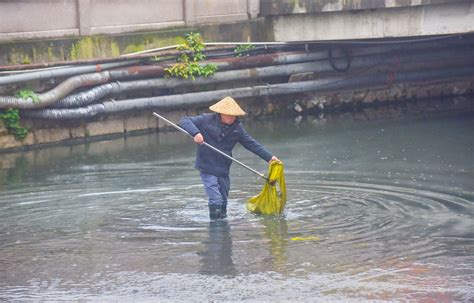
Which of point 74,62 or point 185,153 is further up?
point 74,62

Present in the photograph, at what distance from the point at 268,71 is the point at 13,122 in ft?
20.2

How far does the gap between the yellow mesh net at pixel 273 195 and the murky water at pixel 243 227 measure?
0.62 feet

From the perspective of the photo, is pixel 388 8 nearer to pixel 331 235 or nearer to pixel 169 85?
pixel 169 85

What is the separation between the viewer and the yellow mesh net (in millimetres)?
13984

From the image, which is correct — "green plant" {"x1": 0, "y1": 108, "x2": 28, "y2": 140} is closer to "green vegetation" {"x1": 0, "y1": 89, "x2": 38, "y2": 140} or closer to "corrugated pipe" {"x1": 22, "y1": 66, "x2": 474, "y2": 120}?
"green vegetation" {"x1": 0, "y1": 89, "x2": 38, "y2": 140}

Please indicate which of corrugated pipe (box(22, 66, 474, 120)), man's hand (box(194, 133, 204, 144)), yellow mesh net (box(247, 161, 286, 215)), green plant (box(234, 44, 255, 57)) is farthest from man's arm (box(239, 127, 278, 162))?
green plant (box(234, 44, 255, 57))

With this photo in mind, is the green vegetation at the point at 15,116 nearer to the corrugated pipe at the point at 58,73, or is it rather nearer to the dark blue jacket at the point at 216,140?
the corrugated pipe at the point at 58,73

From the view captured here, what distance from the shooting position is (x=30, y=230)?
13.5 m

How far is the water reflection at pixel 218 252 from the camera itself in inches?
435

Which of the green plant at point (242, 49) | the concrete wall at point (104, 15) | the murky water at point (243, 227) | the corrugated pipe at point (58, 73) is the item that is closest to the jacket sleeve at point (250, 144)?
the murky water at point (243, 227)

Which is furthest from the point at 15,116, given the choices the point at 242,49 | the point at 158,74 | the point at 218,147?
the point at 218,147

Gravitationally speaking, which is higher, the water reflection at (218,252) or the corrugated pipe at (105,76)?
the corrugated pipe at (105,76)

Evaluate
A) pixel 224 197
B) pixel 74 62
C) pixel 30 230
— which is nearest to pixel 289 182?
pixel 224 197

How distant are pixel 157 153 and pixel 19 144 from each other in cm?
287
